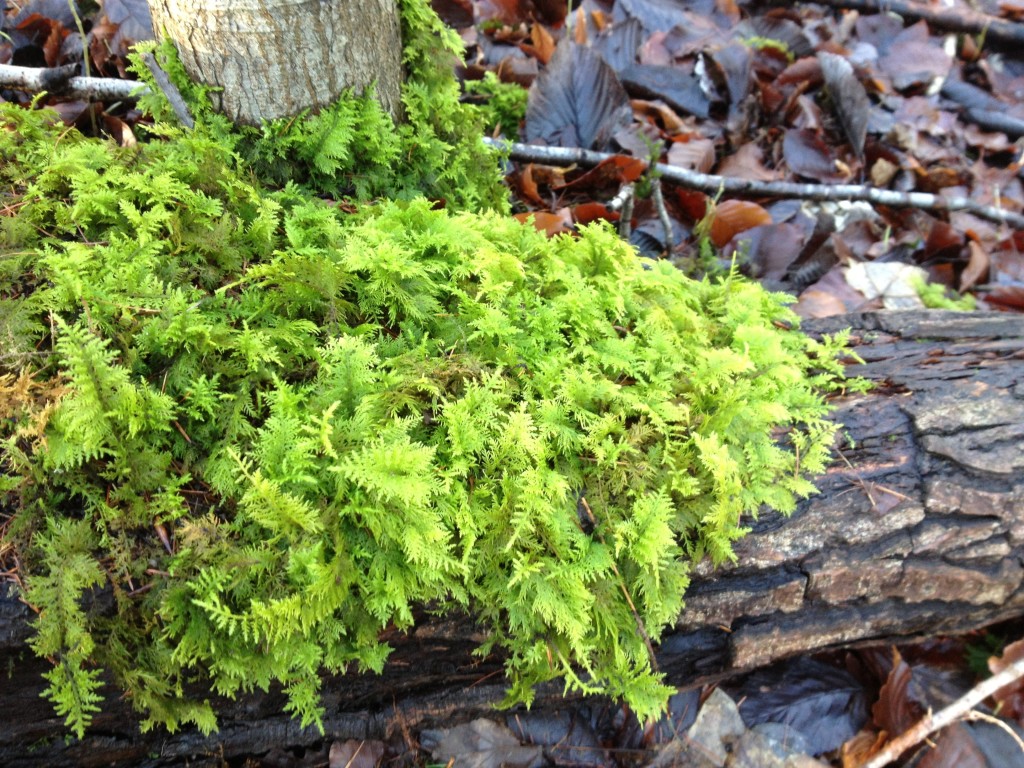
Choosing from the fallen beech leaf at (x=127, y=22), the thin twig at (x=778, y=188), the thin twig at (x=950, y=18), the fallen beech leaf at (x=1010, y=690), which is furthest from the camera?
the thin twig at (x=950, y=18)

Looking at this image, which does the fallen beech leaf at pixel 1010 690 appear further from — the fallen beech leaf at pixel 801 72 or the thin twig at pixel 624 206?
the fallen beech leaf at pixel 801 72

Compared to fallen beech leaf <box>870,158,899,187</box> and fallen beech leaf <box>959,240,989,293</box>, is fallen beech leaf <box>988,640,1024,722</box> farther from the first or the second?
fallen beech leaf <box>870,158,899,187</box>

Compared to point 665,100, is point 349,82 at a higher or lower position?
higher

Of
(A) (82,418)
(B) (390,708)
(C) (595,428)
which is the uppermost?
(A) (82,418)

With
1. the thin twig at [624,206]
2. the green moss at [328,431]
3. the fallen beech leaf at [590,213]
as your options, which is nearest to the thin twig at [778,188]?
the thin twig at [624,206]

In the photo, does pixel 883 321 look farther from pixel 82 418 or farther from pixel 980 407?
pixel 82 418

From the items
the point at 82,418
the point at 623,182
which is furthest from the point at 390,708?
the point at 623,182

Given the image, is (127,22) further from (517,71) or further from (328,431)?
(328,431)
